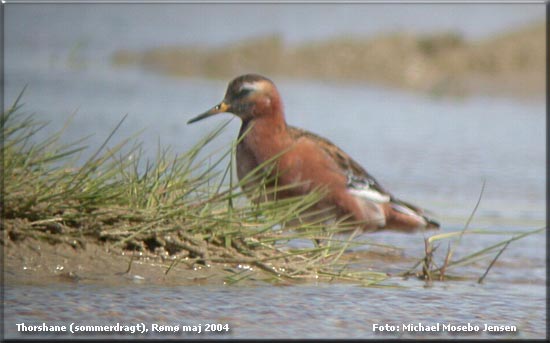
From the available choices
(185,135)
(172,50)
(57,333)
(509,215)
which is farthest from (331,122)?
(57,333)

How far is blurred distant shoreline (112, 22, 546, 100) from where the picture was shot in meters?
17.5

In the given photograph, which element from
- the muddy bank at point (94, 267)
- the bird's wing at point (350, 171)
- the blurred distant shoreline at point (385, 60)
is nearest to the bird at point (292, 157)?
the bird's wing at point (350, 171)

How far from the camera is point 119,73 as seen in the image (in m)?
16.9

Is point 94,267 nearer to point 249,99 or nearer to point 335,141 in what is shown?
point 249,99

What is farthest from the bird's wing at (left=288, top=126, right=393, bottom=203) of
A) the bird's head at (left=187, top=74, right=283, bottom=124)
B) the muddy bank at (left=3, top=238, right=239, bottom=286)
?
the muddy bank at (left=3, top=238, right=239, bottom=286)

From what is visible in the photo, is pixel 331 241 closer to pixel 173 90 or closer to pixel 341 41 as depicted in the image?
pixel 173 90

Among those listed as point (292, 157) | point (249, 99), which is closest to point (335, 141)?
point (249, 99)

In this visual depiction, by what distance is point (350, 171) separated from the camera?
6996 millimetres

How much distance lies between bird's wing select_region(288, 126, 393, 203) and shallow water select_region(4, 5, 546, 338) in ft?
1.30

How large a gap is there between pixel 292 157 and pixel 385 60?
11970 mm

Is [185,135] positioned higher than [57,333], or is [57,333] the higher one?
[185,135]

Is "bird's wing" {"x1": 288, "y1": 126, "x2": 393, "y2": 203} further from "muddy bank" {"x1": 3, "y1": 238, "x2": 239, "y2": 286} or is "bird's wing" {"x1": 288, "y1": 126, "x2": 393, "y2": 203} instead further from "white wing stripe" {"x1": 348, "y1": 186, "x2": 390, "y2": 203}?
"muddy bank" {"x1": 3, "y1": 238, "x2": 239, "y2": 286}

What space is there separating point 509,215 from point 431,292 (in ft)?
11.5

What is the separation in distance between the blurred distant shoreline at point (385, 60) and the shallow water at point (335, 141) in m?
0.55
